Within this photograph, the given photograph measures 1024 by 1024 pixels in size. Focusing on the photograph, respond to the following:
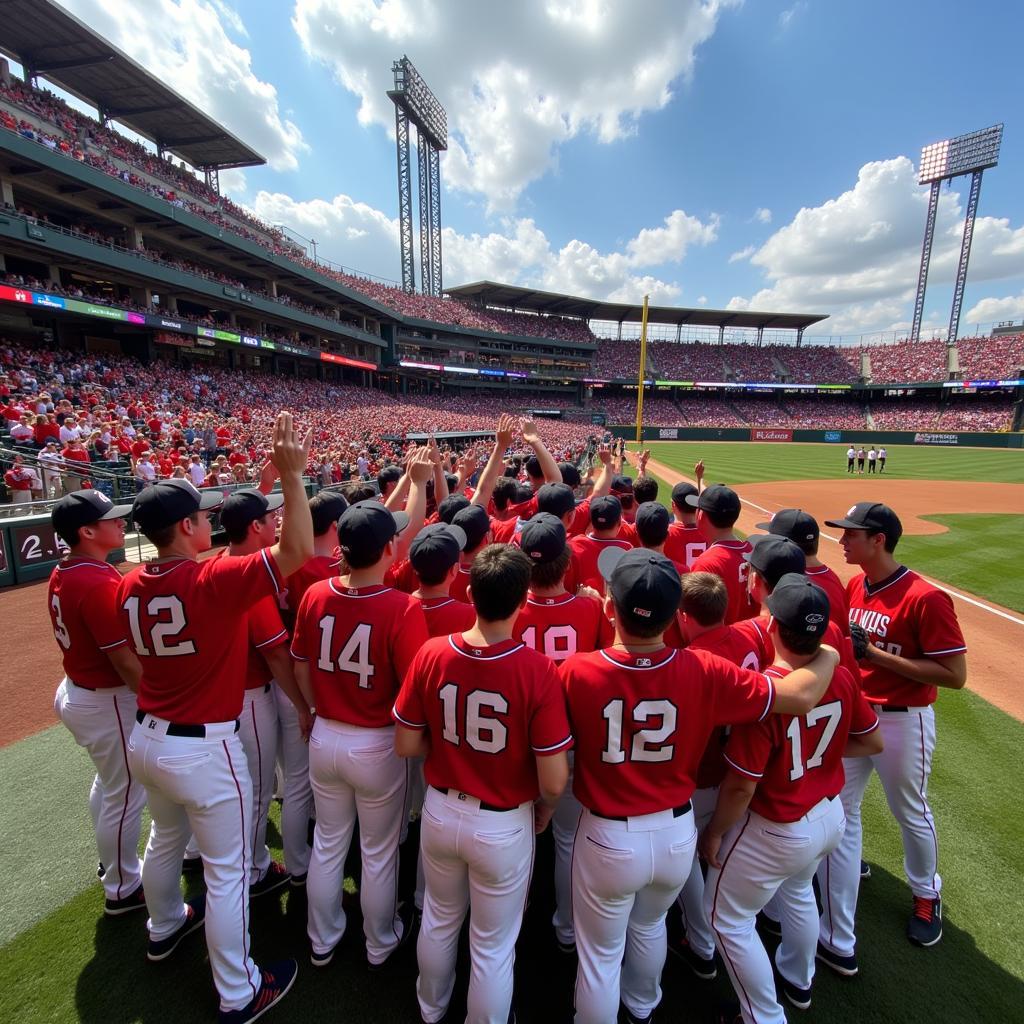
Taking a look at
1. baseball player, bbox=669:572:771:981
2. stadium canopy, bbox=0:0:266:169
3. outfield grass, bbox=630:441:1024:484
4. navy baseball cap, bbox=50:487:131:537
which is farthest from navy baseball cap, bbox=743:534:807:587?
stadium canopy, bbox=0:0:266:169

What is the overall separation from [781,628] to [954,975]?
2358 mm

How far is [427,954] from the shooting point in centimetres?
246

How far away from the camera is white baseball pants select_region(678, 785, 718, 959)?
115 inches

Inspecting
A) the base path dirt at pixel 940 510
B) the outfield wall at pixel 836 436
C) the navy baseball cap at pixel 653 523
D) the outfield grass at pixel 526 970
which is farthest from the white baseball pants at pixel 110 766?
the outfield wall at pixel 836 436

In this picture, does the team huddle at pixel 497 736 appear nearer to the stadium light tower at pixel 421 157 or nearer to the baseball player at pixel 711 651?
the baseball player at pixel 711 651

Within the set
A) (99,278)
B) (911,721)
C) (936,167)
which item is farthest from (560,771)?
(936,167)

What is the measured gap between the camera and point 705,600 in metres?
2.75

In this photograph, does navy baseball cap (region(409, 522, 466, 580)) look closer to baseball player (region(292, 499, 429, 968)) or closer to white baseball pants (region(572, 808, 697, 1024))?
baseball player (region(292, 499, 429, 968))

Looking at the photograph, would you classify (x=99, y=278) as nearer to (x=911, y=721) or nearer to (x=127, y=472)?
(x=127, y=472)

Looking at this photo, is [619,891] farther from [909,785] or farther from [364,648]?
[909,785]

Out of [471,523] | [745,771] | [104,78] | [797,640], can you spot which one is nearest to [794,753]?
[745,771]

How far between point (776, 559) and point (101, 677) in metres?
4.01

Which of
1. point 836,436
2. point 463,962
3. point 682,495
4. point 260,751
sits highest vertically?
point 682,495

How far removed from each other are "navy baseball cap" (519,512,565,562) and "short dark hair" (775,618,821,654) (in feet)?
3.76
